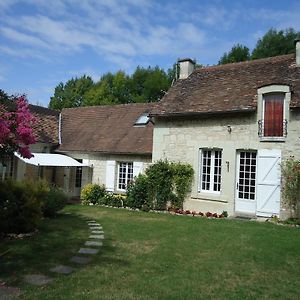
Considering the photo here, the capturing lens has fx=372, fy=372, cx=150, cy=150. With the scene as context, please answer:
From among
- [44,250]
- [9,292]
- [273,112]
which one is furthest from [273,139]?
[9,292]

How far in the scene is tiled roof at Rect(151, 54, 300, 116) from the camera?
16844 millimetres

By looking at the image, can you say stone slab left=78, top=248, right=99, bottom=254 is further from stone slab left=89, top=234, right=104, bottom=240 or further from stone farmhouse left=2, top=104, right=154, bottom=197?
stone farmhouse left=2, top=104, right=154, bottom=197

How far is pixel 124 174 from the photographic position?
21.1 meters

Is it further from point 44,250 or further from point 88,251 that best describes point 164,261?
point 44,250

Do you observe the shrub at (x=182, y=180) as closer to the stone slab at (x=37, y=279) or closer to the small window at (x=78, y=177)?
the small window at (x=78, y=177)

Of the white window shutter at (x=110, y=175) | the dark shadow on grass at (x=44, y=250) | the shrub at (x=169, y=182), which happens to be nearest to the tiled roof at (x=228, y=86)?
the shrub at (x=169, y=182)

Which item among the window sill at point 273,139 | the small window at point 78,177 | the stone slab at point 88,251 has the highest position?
the window sill at point 273,139

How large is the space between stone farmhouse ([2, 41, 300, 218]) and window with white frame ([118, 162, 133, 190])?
0.06m

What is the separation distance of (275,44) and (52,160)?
3098cm

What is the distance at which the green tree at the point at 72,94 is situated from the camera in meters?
53.3

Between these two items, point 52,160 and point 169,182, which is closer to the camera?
point 169,182

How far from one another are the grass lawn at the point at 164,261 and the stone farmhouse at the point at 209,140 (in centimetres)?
340

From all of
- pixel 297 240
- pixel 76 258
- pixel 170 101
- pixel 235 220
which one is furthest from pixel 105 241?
pixel 170 101

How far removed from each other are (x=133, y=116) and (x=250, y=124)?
9072 mm
